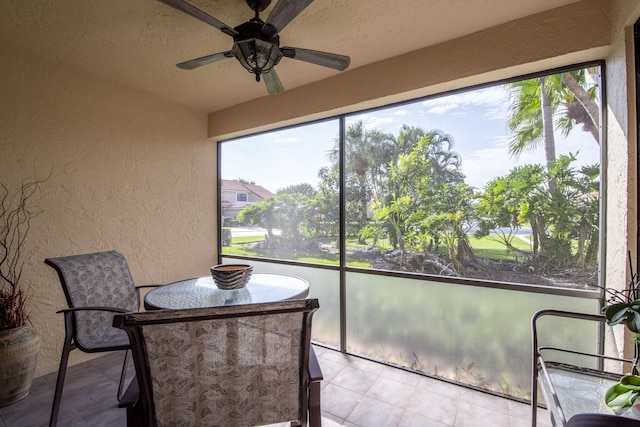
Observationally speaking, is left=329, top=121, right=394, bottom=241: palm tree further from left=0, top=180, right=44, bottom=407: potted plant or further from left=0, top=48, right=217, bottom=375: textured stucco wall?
left=0, top=180, right=44, bottom=407: potted plant

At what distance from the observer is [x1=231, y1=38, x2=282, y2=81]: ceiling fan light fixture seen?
1.55 metres

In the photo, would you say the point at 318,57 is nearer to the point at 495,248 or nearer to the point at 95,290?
the point at 495,248

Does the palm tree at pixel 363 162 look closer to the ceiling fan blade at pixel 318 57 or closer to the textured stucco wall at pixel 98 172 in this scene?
the ceiling fan blade at pixel 318 57

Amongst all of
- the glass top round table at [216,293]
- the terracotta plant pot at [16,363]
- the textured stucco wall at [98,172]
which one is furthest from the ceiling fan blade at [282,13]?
the terracotta plant pot at [16,363]

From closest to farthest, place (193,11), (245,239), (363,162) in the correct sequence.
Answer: (193,11)
(363,162)
(245,239)

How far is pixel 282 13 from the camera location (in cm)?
138

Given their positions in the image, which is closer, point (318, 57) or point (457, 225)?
point (318, 57)

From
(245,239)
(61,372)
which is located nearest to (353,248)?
(245,239)

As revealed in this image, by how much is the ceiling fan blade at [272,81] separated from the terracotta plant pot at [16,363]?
2523 millimetres

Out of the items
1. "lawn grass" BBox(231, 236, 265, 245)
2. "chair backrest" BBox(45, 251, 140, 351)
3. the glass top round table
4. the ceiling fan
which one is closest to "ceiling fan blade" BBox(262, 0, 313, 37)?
the ceiling fan

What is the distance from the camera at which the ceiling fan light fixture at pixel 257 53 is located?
61.2 inches

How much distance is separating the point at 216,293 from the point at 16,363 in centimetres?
157

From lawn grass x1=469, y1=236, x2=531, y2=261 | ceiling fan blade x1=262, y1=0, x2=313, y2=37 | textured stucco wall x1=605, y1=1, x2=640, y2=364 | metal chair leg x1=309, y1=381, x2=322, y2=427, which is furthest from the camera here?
lawn grass x1=469, y1=236, x2=531, y2=261

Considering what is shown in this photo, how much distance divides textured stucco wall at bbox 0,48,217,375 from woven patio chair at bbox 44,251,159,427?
71 centimetres
